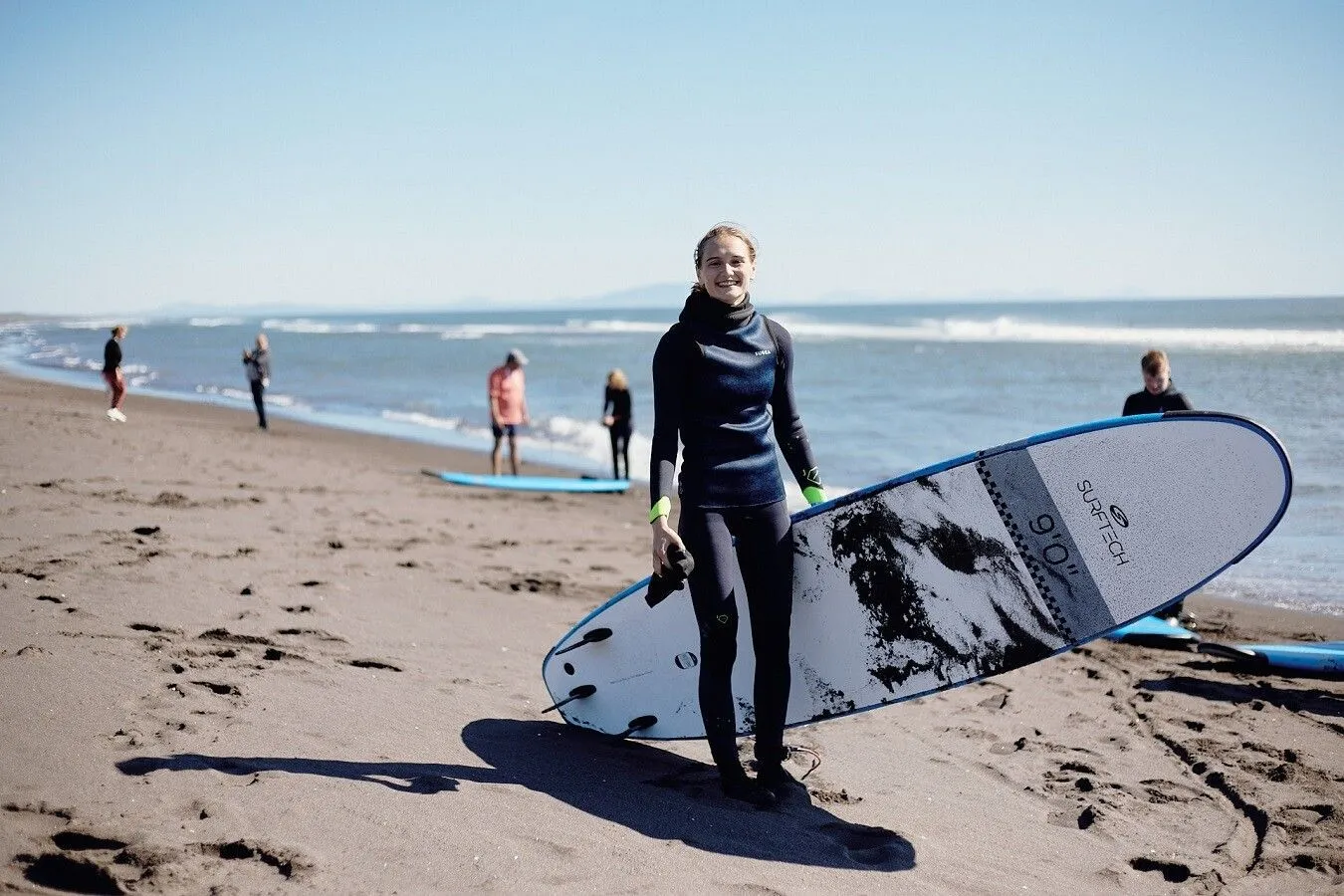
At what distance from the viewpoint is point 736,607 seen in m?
3.09

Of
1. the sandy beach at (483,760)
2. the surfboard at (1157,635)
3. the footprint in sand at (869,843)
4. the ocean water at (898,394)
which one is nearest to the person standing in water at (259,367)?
the ocean water at (898,394)

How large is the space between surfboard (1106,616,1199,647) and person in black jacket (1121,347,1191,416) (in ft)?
3.76

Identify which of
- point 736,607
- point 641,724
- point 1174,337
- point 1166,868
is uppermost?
point 1174,337

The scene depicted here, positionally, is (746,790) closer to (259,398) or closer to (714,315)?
(714,315)

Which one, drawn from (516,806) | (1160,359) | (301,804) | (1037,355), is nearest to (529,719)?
(516,806)

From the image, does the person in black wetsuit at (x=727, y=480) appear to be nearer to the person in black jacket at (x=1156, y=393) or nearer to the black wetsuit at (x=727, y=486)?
the black wetsuit at (x=727, y=486)

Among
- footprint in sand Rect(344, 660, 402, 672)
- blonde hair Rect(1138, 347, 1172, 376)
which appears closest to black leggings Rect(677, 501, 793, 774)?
footprint in sand Rect(344, 660, 402, 672)

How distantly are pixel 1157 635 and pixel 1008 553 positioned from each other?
240 centimetres

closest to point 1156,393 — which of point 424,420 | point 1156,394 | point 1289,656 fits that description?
point 1156,394

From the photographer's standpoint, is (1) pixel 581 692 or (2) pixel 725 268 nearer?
(2) pixel 725 268

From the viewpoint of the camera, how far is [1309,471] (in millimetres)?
10164

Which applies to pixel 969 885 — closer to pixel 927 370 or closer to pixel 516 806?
pixel 516 806

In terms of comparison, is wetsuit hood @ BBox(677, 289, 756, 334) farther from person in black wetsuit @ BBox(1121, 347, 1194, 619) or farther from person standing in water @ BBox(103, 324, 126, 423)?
person standing in water @ BBox(103, 324, 126, 423)

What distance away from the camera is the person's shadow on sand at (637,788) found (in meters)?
2.84
